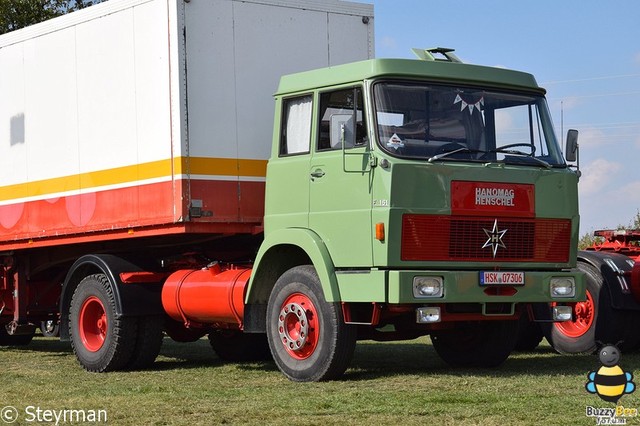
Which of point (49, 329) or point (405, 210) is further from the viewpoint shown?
point (49, 329)

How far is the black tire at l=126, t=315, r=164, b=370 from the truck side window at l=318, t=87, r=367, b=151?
3349mm

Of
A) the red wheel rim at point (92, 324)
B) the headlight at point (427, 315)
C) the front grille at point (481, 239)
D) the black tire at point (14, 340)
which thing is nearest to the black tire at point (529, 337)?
the front grille at point (481, 239)

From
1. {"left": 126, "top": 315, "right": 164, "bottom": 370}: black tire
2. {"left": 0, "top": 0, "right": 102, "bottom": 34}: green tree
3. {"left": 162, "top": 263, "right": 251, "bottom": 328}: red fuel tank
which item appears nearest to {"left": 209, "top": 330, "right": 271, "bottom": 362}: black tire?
{"left": 126, "top": 315, "right": 164, "bottom": 370}: black tire

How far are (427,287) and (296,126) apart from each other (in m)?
2.18

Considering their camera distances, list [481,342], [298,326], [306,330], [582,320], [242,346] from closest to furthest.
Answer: [306,330] → [298,326] → [481,342] → [582,320] → [242,346]

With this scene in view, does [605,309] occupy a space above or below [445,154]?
below

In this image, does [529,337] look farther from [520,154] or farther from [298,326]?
[298,326]

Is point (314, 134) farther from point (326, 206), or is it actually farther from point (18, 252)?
point (18, 252)

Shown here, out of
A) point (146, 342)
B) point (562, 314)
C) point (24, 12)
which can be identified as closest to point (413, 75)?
point (562, 314)

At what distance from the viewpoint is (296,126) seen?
11.8 m

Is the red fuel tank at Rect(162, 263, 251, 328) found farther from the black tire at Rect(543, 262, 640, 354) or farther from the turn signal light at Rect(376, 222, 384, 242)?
the black tire at Rect(543, 262, 640, 354)

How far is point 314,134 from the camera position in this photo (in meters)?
11.5

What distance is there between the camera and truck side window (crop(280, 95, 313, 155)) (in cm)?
1169

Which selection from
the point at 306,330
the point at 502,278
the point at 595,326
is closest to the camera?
the point at 502,278
